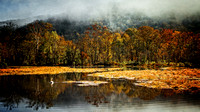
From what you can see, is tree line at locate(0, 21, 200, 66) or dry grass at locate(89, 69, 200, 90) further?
tree line at locate(0, 21, 200, 66)

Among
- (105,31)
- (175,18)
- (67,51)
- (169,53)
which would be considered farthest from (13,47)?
(175,18)

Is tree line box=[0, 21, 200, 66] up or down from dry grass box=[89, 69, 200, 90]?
up

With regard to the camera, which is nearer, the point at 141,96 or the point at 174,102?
the point at 174,102

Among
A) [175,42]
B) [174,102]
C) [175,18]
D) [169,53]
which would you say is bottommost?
[174,102]

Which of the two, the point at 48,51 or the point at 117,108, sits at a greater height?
the point at 48,51

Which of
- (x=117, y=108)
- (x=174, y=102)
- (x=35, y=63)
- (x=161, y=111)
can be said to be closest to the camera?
(x=161, y=111)

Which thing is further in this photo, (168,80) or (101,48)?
(101,48)

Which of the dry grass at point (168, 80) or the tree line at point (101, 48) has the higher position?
the tree line at point (101, 48)

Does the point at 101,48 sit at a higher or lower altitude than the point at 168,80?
higher

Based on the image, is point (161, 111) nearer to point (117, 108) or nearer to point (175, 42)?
point (117, 108)

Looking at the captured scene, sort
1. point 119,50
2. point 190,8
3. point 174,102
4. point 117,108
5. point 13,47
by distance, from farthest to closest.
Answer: point 190,8 → point 119,50 → point 13,47 → point 174,102 → point 117,108

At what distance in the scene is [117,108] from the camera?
27.6 feet

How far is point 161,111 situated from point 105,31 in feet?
214

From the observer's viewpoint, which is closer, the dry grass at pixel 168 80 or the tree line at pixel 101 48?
the dry grass at pixel 168 80
